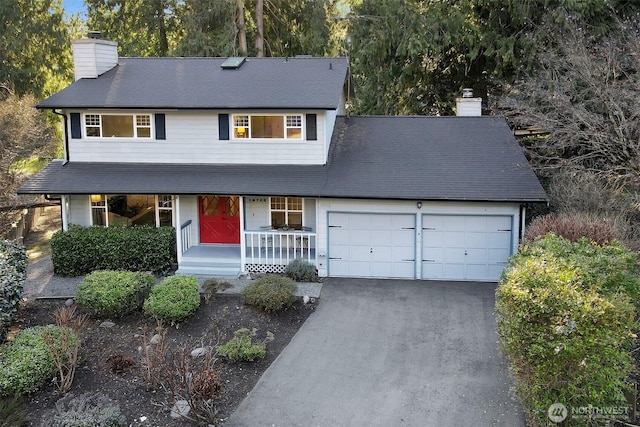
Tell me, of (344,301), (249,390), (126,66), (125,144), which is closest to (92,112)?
(125,144)

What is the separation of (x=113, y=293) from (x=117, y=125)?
266 inches

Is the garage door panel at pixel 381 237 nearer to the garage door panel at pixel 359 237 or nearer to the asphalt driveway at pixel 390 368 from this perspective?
the garage door panel at pixel 359 237

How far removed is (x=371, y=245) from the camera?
52.2 ft

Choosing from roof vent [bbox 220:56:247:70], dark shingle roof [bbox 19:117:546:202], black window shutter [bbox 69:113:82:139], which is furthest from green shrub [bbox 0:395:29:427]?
roof vent [bbox 220:56:247:70]

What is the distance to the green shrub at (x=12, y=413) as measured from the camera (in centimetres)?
825

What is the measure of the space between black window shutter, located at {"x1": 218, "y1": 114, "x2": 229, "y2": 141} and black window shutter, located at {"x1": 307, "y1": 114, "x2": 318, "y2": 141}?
246 cm

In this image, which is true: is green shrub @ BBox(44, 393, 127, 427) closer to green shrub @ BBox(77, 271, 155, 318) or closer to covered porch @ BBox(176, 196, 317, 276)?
green shrub @ BBox(77, 271, 155, 318)

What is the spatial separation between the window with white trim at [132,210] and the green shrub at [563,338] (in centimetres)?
1153

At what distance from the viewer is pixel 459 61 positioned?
2511 centimetres

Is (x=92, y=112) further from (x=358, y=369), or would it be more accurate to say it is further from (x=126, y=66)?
(x=358, y=369)

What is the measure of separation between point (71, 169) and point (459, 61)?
674 inches

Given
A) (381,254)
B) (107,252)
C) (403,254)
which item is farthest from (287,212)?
(107,252)

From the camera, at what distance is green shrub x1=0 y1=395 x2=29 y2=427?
27.1 ft

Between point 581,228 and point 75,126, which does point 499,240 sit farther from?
point 75,126
